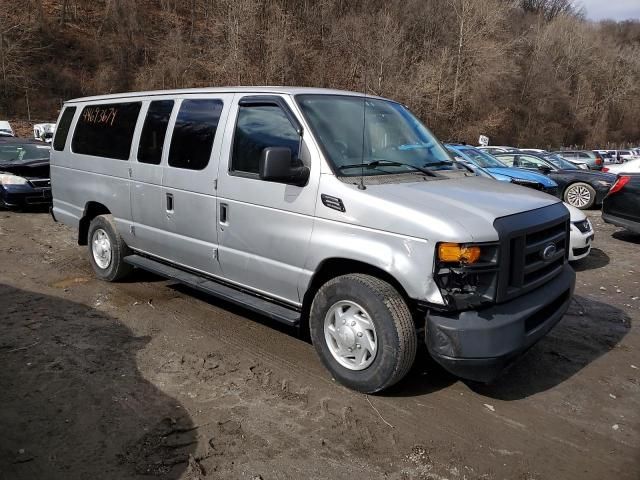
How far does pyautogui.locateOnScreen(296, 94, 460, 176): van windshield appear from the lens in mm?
3998

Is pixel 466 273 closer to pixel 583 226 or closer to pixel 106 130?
pixel 106 130

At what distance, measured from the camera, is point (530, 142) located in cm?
5606

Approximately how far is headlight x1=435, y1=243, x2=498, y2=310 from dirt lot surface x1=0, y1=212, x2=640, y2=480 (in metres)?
0.88

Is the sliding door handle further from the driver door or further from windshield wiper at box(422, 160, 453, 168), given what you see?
windshield wiper at box(422, 160, 453, 168)

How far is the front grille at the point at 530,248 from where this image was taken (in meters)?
3.36

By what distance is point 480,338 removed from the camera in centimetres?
328

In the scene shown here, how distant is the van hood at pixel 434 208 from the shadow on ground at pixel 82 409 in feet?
5.98

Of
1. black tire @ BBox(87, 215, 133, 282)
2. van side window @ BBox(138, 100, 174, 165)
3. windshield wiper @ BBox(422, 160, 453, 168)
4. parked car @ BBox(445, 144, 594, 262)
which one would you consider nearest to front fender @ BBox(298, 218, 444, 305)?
windshield wiper @ BBox(422, 160, 453, 168)

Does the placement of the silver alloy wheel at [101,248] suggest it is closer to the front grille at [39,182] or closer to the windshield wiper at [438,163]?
the windshield wiper at [438,163]

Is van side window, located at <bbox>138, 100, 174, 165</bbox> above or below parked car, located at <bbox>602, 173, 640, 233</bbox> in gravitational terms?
above

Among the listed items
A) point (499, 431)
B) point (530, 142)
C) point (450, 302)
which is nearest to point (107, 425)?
point (450, 302)

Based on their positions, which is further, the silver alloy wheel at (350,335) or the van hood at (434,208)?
the silver alloy wheel at (350,335)

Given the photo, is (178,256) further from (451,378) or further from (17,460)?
(451,378)

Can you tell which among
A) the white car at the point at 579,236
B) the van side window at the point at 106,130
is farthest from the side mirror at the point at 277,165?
the white car at the point at 579,236
